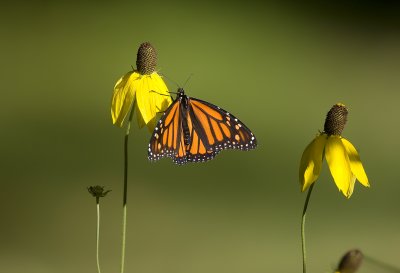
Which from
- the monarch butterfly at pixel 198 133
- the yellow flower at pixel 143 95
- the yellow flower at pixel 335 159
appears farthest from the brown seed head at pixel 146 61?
the yellow flower at pixel 335 159

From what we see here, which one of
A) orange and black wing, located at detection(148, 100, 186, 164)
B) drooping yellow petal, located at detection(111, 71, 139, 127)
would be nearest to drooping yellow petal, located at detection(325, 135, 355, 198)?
orange and black wing, located at detection(148, 100, 186, 164)

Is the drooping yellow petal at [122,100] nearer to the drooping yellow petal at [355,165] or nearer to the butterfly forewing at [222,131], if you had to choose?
the butterfly forewing at [222,131]

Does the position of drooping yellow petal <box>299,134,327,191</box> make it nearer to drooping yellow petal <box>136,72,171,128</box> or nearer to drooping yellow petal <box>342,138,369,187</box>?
drooping yellow petal <box>342,138,369,187</box>

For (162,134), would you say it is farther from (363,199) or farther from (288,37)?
(288,37)

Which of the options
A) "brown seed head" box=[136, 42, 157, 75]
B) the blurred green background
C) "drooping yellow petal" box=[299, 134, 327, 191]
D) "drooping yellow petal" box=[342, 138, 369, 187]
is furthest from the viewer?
the blurred green background

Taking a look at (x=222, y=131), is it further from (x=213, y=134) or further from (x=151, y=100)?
(x=151, y=100)

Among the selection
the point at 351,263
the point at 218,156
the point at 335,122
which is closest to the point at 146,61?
the point at 335,122
